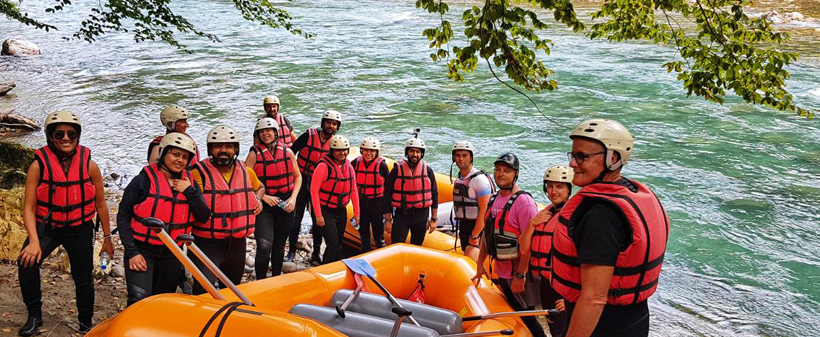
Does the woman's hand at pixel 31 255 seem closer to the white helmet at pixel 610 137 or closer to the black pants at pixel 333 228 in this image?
the black pants at pixel 333 228

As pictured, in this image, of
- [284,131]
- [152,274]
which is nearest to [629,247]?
[152,274]

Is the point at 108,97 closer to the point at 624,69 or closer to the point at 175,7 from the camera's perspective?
the point at 624,69

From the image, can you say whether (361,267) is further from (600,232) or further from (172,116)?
(600,232)

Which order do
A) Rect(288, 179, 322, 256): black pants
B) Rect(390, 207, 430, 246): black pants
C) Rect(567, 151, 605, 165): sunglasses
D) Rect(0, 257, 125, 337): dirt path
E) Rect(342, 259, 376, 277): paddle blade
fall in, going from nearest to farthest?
Rect(567, 151, 605, 165): sunglasses → Rect(0, 257, 125, 337): dirt path → Rect(342, 259, 376, 277): paddle blade → Rect(390, 207, 430, 246): black pants → Rect(288, 179, 322, 256): black pants

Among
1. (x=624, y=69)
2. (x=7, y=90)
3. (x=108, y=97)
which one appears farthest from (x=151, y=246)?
(x=624, y=69)

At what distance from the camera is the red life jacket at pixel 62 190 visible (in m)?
4.08

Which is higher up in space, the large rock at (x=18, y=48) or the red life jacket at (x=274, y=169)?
the red life jacket at (x=274, y=169)

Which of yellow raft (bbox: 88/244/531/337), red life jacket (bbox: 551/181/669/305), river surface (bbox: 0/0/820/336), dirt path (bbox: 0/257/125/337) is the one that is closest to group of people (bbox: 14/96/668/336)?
red life jacket (bbox: 551/181/669/305)

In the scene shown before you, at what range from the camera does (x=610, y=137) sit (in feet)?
8.23

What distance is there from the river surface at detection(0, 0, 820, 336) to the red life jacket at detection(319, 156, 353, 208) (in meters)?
3.32

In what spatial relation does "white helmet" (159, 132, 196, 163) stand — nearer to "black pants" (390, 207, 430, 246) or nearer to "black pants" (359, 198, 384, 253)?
"black pants" (390, 207, 430, 246)

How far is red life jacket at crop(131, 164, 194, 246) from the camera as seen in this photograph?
4094 millimetres

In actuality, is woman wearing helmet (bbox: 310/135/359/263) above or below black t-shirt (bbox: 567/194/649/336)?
below

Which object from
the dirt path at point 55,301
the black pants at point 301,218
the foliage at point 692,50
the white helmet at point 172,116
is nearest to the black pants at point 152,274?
the dirt path at point 55,301
